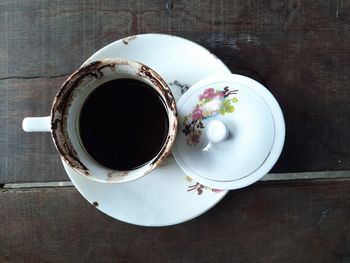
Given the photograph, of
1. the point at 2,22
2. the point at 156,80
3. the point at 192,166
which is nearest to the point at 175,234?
the point at 192,166

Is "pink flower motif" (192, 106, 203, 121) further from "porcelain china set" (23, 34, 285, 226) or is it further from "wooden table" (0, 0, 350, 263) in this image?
"wooden table" (0, 0, 350, 263)

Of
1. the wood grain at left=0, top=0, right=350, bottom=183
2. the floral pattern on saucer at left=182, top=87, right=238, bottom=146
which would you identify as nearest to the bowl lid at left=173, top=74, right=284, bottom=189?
the floral pattern on saucer at left=182, top=87, right=238, bottom=146

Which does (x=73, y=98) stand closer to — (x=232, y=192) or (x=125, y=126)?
(x=125, y=126)

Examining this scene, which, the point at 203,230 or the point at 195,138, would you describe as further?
the point at 203,230

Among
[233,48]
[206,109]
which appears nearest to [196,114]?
[206,109]

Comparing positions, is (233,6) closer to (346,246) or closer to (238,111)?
(238,111)

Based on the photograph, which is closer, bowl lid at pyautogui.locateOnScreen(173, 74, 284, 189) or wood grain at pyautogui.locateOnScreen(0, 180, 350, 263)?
bowl lid at pyautogui.locateOnScreen(173, 74, 284, 189)

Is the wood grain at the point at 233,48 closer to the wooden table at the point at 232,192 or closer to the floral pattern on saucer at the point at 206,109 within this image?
the wooden table at the point at 232,192
